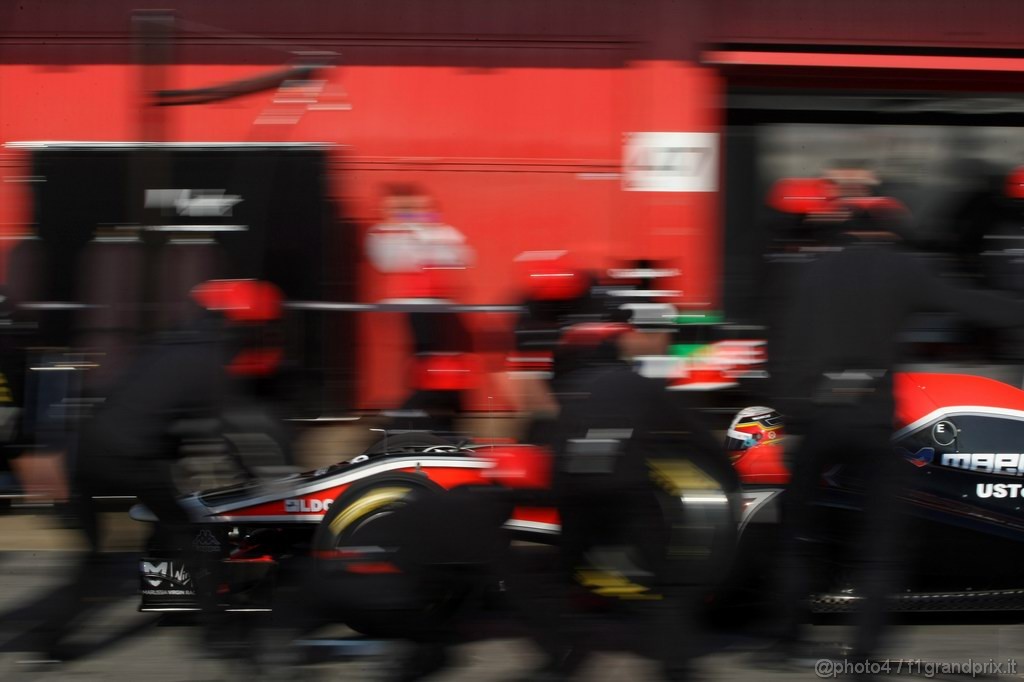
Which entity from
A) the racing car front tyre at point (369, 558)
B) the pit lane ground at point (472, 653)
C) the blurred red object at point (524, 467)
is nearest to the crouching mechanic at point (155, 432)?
the pit lane ground at point (472, 653)

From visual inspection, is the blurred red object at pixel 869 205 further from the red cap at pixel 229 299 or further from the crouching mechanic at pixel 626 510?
the red cap at pixel 229 299

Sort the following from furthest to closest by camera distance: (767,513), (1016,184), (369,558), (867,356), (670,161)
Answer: (670,161) → (1016,184) → (767,513) → (369,558) → (867,356)

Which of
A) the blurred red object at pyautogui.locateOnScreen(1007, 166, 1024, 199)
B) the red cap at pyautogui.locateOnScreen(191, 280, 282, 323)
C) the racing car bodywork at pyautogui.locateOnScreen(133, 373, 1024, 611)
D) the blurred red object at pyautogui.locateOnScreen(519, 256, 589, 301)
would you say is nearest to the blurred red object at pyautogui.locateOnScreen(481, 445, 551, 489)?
the racing car bodywork at pyautogui.locateOnScreen(133, 373, 1024, 611)

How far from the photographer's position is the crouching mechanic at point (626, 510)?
3.82 m

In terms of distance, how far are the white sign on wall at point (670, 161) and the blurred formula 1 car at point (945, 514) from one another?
3.83m

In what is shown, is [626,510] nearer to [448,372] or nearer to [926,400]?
[926,400]

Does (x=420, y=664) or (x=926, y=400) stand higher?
(x=926, y=400)

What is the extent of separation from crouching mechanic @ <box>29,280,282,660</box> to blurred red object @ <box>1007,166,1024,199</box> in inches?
176

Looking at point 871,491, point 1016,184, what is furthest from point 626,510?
point 1016,184

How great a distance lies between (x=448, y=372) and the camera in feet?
19.0

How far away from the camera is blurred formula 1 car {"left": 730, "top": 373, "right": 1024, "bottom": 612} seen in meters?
4.39

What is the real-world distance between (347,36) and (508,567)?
5.74 metres

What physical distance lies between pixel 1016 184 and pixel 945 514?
3.03 meters

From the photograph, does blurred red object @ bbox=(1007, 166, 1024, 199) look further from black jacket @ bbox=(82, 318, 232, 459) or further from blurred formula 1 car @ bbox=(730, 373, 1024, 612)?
black jacket @ bbox=(82, 318, 232, 459)
